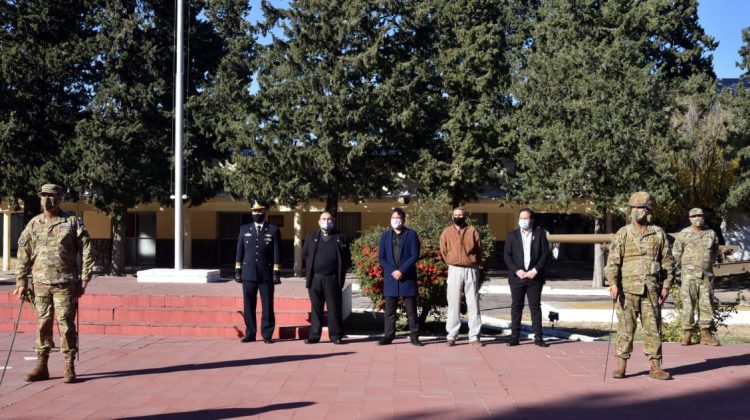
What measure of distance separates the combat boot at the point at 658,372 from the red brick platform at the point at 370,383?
9 centimetres

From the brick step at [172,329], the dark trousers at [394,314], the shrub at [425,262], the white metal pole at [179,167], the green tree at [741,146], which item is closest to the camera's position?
the dark trousers at [394,314]

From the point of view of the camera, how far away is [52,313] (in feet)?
27.3

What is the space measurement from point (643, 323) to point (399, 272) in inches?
135

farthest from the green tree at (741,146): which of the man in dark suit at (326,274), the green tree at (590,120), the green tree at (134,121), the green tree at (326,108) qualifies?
the man in dark suit at (326,274)

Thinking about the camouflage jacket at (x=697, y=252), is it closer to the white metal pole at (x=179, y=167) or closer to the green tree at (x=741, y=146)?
the white metal pole at (x=179, y=167)

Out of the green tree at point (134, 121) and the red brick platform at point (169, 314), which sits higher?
the green tree at point (134, 121)

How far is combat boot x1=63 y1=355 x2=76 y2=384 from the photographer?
8117 millimetres

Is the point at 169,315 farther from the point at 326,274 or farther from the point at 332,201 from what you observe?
the point at 332,201

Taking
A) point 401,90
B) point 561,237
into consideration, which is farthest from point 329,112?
point 561,237

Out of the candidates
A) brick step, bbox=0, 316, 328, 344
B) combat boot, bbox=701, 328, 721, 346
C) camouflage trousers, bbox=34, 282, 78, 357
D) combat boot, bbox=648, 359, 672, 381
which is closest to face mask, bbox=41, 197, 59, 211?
camouflage trousers, bbox=34, 282, 78, 357

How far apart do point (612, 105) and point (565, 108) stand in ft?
6.04

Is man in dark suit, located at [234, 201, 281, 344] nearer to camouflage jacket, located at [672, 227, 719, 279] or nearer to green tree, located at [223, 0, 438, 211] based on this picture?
camouflage jacket, located at [672, 227, 719, 279]

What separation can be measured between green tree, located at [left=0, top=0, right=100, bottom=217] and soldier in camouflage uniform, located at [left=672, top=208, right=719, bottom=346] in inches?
926

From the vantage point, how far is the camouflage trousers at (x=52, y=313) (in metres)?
8.20
